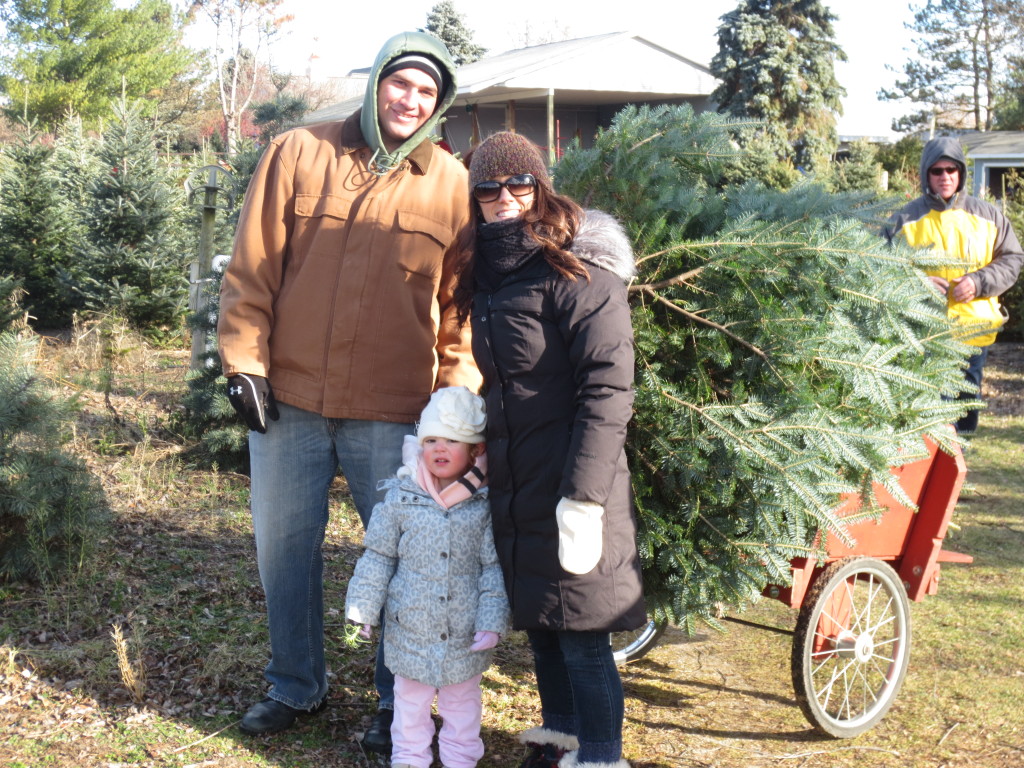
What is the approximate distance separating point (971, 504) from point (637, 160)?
4782 mm

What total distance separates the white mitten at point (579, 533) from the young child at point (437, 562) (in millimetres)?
386

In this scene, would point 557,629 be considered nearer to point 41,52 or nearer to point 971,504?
point 971,504

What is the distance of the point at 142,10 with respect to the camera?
31.9 metres

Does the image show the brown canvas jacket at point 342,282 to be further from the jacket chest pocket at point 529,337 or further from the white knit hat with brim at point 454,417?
the jacket chest pocket at point 529,337

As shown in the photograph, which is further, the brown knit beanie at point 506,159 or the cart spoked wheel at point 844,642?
the cart spoked wheel at point 844,642

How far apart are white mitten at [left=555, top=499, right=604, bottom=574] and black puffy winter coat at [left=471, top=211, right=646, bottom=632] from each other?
0.04 metres

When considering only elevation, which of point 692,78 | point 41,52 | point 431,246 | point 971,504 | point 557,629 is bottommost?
point 971,504

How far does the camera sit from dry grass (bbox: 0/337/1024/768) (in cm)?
335

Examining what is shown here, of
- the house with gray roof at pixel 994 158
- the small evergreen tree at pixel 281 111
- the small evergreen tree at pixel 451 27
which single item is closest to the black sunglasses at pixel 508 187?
the small evergreen tree at pixel 281 111

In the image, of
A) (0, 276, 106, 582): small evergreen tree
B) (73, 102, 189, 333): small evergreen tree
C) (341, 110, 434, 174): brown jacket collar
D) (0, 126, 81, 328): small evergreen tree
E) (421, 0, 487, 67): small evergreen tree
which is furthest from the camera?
(421, 0, 487, 67): small evergreen tree

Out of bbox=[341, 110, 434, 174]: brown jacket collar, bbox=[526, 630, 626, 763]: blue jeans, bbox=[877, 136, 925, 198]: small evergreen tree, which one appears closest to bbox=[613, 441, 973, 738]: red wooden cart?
bbox=[526, 630, 626, 763]: blue jeans

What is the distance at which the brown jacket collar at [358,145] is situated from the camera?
3.17 metres

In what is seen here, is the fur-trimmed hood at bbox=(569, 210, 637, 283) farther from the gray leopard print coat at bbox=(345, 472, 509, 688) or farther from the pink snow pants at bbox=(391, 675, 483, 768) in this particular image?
the pink snow pants at bbox=(391, 675, 483, 768)

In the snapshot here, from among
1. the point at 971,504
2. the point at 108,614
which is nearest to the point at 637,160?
the point at 108,614
